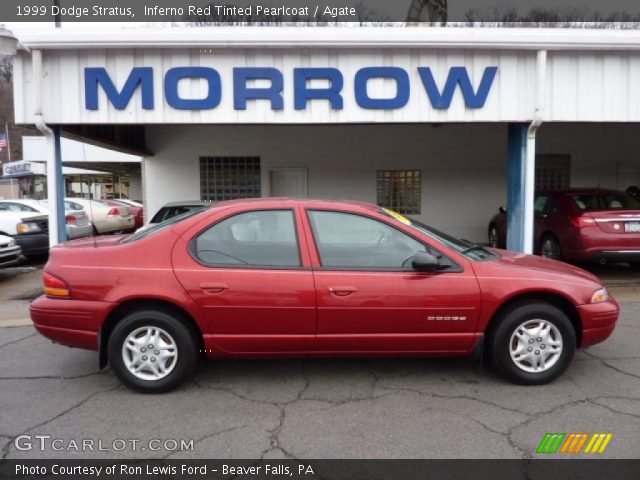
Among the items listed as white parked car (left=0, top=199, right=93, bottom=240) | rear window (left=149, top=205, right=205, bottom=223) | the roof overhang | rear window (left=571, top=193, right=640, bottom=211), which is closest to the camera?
the roof overhang

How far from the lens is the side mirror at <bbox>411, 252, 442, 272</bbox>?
370cm

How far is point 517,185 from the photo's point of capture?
8.10 meters

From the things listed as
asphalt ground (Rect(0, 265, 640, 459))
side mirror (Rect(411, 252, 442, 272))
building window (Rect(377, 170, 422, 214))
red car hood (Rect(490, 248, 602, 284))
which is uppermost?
building window (Rect(377, 170, 422, 214))

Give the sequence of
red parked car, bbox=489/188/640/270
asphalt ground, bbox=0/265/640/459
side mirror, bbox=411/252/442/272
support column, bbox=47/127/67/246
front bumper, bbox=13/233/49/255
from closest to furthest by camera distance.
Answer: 1. asphalt ground, bbox=0/265/640/459
2. side mirror, bbox=411/252/442/272
3. support column, bbox=47/127/67/246
4. red parked car, bbox=489/188/640/270
5. front bumper, bbox=13/233/49/255

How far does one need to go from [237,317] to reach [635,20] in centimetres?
1620

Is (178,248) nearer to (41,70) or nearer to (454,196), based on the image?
(41,70)

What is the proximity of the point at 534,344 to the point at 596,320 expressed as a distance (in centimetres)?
53

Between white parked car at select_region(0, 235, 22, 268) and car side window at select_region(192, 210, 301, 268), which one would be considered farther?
white parked car at select_region(0, 235, 22, 268)

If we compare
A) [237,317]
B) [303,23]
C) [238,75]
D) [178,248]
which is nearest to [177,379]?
[237,317]

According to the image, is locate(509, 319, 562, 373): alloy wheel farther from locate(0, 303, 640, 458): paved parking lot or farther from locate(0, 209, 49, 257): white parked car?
locate(0, 209, 49, 257): white parked car

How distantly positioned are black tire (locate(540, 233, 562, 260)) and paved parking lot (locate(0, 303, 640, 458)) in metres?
4.09

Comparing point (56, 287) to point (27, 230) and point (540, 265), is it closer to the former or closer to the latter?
point (540, 265)

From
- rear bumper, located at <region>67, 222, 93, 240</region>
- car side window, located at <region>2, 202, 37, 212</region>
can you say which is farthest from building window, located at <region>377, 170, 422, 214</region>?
car side window, located at <region>2, 202, 37, 212</region>

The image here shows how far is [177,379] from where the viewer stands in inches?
150
